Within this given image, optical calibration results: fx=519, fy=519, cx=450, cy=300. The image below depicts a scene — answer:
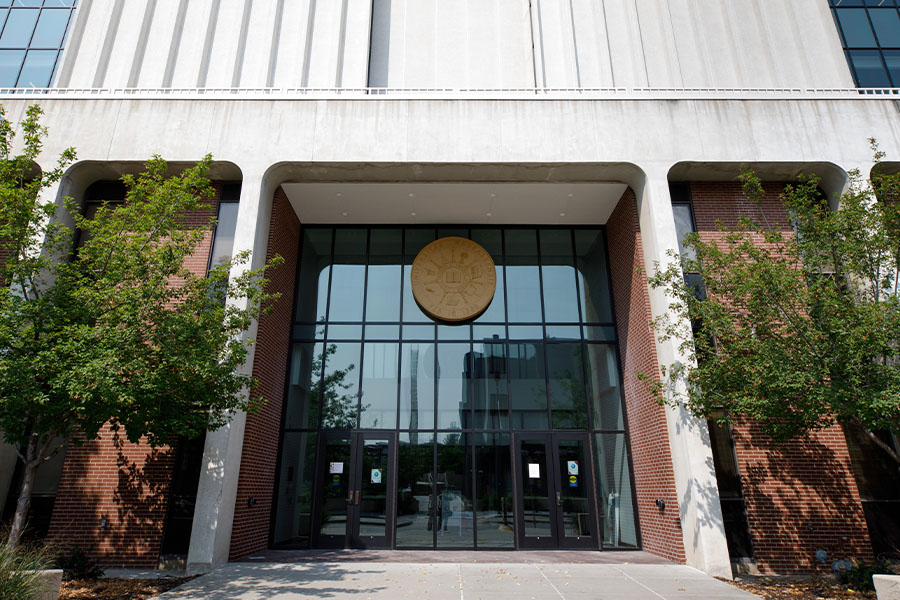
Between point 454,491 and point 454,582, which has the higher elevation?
point 454,491

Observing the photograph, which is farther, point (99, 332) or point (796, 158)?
point (796, 158)

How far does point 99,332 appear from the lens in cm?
796

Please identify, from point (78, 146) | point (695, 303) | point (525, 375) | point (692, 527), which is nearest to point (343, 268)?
point (525, 375)

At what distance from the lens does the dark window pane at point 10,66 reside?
17.1 meters

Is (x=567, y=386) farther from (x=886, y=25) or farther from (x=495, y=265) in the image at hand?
(x=886, y=25)

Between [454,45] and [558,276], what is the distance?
942 cm

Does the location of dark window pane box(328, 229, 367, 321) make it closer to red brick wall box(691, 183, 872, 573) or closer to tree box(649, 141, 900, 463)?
tree box(649, 141, 900, 463)

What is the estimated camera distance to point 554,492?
13172 mm

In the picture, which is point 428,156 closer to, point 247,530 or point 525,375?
point 525,375

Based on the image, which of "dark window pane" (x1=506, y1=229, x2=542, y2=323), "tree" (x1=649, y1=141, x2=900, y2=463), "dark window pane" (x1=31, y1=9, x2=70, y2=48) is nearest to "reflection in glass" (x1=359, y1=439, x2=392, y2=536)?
"dark window pane" (x1=506, y1=229, x2=542, y2=323)

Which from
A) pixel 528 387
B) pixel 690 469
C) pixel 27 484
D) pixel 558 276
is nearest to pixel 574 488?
pixel 528 387

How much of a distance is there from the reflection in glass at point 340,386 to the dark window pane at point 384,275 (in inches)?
48.4

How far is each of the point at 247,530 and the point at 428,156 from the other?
9753 mm

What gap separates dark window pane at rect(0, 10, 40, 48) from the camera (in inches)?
691
